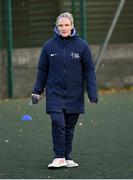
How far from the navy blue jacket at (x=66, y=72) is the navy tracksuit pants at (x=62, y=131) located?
0.08 m

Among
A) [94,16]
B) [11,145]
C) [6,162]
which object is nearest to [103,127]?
[11,145]

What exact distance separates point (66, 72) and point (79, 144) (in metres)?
1.91

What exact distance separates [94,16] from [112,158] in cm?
915

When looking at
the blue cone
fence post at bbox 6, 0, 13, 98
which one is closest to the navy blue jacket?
the blue cone

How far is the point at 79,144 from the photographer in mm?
9031

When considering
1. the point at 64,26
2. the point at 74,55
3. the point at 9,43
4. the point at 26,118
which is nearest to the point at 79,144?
the point at 74,55

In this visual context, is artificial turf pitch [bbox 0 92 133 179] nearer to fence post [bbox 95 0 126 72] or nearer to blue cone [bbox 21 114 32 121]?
blue cone [bbox 21 114 32 121]

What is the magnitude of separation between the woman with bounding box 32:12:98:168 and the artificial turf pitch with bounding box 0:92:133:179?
356 millimetres

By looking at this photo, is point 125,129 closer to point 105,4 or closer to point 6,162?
point 6,162

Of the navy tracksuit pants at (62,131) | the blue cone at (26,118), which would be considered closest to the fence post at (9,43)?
the blue cone at (26,118)

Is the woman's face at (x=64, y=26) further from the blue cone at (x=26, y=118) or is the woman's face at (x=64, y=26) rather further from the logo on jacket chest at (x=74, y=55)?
the blue cone at (x=26, y=118)

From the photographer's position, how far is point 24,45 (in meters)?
15.9

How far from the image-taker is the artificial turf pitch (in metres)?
7.19

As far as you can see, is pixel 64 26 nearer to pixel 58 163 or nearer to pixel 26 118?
pixel 58 163
